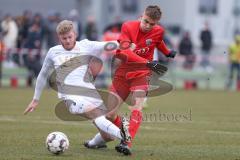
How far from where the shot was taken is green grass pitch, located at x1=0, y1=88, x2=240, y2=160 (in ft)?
34.2

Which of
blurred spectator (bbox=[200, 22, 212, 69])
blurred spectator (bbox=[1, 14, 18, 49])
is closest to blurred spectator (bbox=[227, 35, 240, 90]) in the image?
blurred spectator (bbox=[200, 22, 212, 69])

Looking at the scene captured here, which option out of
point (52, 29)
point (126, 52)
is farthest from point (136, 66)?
point (52, 29)

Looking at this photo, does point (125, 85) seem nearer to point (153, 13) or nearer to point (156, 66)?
point (156, 66)

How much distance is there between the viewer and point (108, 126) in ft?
33.6

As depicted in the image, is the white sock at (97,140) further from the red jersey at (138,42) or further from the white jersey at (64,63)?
the red jersey at (138,42)

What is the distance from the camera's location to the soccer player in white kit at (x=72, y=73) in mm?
10500

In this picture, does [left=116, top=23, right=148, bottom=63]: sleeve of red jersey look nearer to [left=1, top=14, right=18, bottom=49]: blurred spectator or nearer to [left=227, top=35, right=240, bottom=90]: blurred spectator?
[left=1, top=14, right=18, bottom=49]: blurred spectator

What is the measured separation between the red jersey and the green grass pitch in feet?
3.50

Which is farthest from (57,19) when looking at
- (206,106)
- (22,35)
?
(206,106)

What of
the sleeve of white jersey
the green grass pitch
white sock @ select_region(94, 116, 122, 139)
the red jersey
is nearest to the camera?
white sock @ select_region(94, 116, 122, 139)

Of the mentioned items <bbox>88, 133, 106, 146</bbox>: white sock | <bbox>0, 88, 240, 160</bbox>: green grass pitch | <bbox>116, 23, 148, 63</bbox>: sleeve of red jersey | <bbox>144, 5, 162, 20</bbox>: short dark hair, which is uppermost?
<bbox>144, 5, 162, 20</bbox>: short dark hair

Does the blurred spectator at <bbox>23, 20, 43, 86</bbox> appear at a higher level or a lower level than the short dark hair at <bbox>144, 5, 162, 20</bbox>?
lower

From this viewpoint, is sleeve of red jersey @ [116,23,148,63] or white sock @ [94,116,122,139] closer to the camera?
white sock @ [94,116,122,139]

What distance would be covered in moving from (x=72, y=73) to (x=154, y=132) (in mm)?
3023
